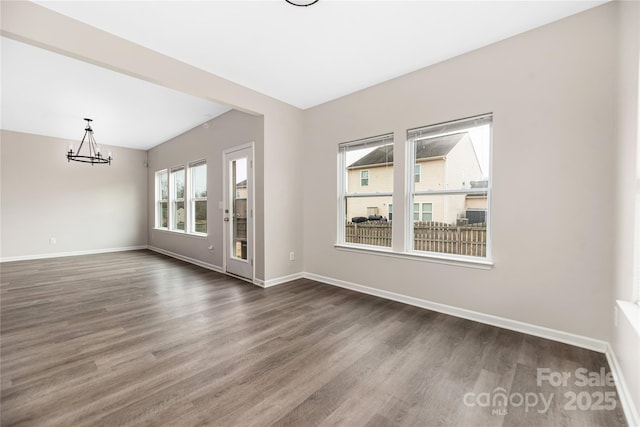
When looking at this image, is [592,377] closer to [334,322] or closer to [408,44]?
[334,322]

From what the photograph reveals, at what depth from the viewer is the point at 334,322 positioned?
2.80 meters

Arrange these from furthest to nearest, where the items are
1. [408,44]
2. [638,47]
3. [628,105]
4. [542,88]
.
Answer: [408,44]
[542,88]
[628,105]
[638,47]

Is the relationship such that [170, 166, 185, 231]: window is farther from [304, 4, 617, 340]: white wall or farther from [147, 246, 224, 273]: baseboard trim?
[304, 4, 617, 340]: white wall

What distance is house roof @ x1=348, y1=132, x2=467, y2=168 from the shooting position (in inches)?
122

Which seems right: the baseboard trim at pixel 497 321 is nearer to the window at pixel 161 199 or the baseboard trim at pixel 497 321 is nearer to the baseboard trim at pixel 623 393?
the baseboard trim at pixel 623 393

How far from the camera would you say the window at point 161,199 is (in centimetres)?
725

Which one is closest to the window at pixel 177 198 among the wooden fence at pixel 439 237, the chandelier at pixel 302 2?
the wooden fence at pixel 439 237

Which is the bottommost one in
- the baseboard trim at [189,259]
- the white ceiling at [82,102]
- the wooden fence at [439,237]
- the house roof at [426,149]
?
the baseboard trim at [189,259]

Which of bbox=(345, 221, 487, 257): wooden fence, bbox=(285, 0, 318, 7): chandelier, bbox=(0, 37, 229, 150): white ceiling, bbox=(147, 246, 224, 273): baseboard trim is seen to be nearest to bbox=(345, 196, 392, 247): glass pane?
bbox=(345, 221, 487, 257): wooden fence

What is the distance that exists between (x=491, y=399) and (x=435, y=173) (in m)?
2.28

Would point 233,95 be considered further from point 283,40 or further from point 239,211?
point 239,211

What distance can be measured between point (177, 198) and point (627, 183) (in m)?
7.44

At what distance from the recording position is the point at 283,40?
2.69 m

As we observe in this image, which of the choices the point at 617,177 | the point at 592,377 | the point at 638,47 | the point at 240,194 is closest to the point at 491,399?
the point at 592,377
